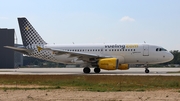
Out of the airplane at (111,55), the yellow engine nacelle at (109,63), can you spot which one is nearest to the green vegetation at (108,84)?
the yellow engine nacelle at (109,63)

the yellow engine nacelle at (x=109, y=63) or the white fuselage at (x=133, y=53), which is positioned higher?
the white fuselage at (x=133, y=53)

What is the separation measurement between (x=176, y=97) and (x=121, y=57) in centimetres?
2413

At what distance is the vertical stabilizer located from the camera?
44.3 metres

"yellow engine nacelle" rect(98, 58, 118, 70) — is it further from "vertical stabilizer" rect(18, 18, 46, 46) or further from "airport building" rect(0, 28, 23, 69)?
"airport building" rect(0, 28, 23, 69)

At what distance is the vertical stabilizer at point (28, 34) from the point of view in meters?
44.3

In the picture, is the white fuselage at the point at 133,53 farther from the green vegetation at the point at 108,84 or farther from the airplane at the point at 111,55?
the green vegetation at the point at 108,84

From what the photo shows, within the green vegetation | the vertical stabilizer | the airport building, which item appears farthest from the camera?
the airport building

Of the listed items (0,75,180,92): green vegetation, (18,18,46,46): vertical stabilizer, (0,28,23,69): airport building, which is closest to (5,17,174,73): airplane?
(18,18,46,46): vertical stabilizer

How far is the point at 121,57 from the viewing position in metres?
39.4

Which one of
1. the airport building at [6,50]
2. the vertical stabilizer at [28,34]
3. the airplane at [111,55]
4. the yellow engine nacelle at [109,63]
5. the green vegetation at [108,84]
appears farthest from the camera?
the airport building at [6,50]

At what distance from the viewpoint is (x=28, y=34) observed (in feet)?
146

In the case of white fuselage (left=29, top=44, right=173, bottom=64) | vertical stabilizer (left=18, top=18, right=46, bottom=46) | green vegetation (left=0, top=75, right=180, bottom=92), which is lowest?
green vegetation (left=0, top=75, right=180, bottom=92)

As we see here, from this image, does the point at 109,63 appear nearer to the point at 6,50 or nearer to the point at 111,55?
the point at 111,55

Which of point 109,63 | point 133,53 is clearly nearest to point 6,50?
point 133,53
